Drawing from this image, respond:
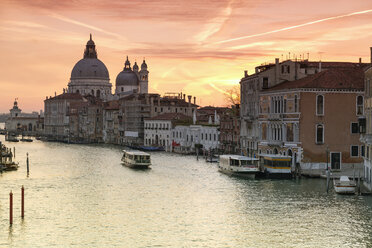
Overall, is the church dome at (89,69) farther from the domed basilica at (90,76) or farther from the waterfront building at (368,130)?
the waterfront building at (368,130)

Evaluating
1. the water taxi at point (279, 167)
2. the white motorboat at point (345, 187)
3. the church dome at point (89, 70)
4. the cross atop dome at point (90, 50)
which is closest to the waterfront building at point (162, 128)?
the water taxi at point (279, 167)

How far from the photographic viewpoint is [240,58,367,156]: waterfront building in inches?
2019

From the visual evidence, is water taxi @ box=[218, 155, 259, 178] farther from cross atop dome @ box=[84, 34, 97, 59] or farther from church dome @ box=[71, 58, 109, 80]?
cross atop dome @ box=[84, 34, 97, 59]

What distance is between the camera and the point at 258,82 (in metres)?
52.3

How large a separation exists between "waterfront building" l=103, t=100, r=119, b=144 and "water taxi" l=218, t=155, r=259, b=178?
61.9m

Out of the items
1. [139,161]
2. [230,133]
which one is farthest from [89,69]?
[139,161]

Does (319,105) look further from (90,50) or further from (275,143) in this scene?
(90,50)

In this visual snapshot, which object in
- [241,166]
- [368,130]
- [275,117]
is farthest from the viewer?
[275,117]

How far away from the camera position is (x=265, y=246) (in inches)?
906

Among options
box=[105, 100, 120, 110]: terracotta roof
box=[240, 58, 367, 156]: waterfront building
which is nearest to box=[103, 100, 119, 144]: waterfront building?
box=[105, 100, 120, 110]: terracotta roof

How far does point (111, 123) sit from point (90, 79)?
170ft

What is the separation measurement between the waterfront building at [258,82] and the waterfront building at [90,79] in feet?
341

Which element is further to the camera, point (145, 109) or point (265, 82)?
point (145, 109)

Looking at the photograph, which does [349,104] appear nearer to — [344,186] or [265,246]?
[344,186]
